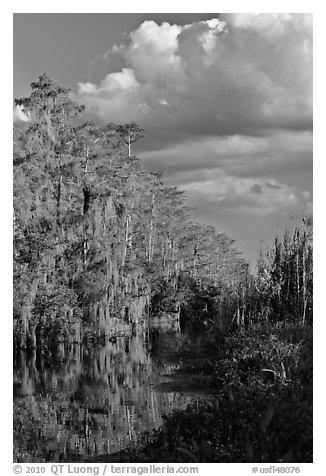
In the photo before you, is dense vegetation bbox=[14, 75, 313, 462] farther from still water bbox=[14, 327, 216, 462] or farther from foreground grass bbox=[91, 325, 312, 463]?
still water bbox=[14, 327, 216, 462]

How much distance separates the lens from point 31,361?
2275 cm

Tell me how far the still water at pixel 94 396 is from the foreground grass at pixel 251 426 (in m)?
1.16

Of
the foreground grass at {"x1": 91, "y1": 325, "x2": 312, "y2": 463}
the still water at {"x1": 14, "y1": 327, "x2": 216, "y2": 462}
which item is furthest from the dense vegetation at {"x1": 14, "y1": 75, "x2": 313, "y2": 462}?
the still water at {"x1": 14, "y1": 327, "x2": 216, "y2": 462}

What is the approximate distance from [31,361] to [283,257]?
33.5 ft

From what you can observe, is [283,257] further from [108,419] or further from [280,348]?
[108,419]

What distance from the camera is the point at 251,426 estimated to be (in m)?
8.55

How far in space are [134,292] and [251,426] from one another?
2421cm

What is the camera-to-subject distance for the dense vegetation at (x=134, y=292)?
29.3ft

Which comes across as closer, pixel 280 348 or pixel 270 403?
pixel 270 403

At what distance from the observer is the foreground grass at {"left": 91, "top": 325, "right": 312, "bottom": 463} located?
26.5ft

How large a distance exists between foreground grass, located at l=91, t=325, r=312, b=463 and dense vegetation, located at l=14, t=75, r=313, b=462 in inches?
0.9

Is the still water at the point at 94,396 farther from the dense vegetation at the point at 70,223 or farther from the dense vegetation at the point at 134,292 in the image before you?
the dense vegetation at the point at 70,223

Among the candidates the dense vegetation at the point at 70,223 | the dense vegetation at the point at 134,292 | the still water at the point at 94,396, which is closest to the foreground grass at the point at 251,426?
the dense vegetation at the point at 134,292
